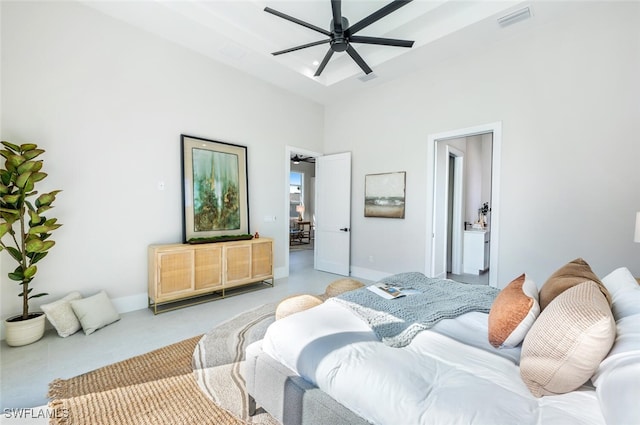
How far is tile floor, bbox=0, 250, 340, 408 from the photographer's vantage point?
2010 millimetres

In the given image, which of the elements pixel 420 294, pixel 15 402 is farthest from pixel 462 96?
pixel 15 402

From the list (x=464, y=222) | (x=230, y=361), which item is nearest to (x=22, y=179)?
(x=230, y=361)

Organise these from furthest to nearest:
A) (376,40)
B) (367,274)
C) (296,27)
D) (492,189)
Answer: (367,274), (492,189), (296,27), (376,40)

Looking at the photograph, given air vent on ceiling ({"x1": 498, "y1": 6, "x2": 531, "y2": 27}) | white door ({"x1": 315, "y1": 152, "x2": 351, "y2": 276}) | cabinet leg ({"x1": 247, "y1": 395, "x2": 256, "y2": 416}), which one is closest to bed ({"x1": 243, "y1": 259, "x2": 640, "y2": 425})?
cabinet leg ({"x1": 247, "y1": 395, "x2": 256, "y2": 416})

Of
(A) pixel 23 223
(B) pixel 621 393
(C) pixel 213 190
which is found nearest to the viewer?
(B) pixel 621 393

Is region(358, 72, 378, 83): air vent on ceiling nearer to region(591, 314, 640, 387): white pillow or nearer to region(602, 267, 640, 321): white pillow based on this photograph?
region(602, 267, 640, 321): white pillow

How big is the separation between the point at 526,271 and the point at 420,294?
2.31m

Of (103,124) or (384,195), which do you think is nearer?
(103,124)

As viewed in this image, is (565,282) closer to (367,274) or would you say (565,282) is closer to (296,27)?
(367,274)

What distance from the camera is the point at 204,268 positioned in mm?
3691

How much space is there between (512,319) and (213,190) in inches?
152

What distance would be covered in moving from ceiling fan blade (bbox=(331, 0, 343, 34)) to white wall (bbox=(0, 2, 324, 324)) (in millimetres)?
2164

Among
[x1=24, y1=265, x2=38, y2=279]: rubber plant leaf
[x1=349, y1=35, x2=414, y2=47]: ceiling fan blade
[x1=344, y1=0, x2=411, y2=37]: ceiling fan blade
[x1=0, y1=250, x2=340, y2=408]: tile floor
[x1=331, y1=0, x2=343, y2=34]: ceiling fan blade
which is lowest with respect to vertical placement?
[x1=0, y1=250, x2=340, y2=408]: tile floor

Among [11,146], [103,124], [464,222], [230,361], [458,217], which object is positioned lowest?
[230,361]
